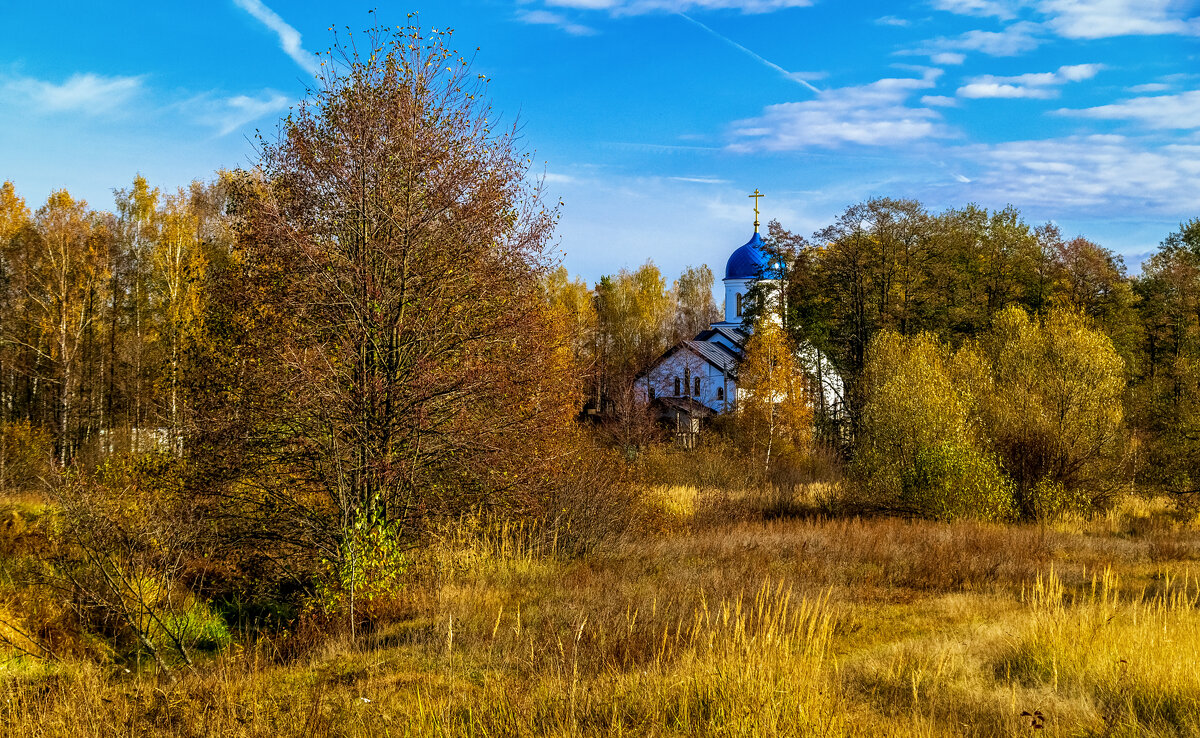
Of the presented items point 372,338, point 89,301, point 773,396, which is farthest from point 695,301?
point 372,338

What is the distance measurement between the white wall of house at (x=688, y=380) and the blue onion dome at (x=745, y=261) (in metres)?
6.46

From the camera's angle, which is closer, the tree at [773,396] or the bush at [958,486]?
the bush at [958,486]

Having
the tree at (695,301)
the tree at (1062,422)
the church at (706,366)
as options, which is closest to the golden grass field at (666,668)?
the tree at (1062,422)

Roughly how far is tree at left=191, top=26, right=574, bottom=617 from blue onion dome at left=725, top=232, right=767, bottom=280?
39.7 metres

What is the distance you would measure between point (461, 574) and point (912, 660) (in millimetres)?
5242

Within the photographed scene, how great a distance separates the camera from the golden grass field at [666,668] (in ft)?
15.8

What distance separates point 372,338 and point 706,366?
3861 centimetres

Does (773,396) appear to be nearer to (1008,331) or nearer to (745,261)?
(1008,331)

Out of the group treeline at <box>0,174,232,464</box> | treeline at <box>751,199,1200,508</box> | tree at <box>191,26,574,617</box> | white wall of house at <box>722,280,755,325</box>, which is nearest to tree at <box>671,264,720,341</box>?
white wall of house at <box>722,280,755,325</box>

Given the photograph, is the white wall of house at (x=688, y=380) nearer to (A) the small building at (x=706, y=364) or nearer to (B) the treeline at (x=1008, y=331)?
(A) the small building at (x=706, y=364)

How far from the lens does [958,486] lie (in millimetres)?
18609

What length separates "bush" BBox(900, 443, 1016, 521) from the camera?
18.5 metres

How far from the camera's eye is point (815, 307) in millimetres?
36375

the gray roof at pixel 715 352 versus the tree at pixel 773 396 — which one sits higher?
the gray roof at pixel 715 352
